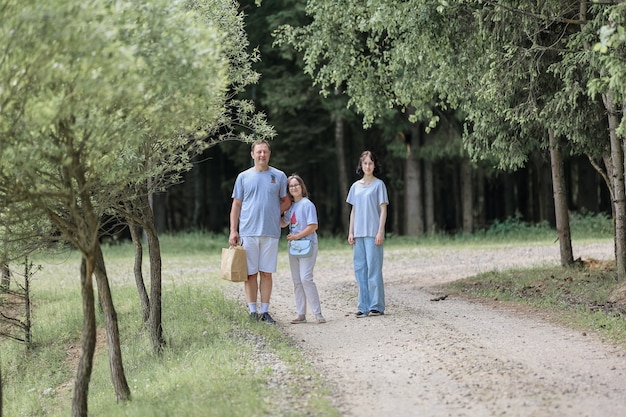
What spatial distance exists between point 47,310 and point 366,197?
7296 millimetres

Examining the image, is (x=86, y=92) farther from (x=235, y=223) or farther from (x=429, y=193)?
(x=429, y=193)

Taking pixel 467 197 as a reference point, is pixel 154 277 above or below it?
below

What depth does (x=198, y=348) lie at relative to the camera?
11.4 meters

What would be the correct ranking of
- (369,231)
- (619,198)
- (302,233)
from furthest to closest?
1. (619,198)
2. (369,231)
3. (302,233)

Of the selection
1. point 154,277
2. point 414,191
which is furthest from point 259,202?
point 414,191

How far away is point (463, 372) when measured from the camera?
28.9 feet

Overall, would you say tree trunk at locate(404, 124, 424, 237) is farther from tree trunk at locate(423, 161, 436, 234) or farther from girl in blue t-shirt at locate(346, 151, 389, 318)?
girl in blue t-shirt at locate(346, 151, 389, 318)

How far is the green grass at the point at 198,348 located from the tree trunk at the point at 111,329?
6.7 inches

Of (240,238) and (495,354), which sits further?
(240,238)

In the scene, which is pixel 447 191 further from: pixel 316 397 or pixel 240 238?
pixel 316 397

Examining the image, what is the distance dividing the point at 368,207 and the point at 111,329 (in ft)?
13.7

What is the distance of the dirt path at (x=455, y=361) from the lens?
301 inches

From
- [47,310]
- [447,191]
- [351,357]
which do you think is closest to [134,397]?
[351,357]

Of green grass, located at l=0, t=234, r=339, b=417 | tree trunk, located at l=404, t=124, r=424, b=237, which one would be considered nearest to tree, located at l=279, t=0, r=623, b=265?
green grass, located at l=0, t=234, r=339, b=417
